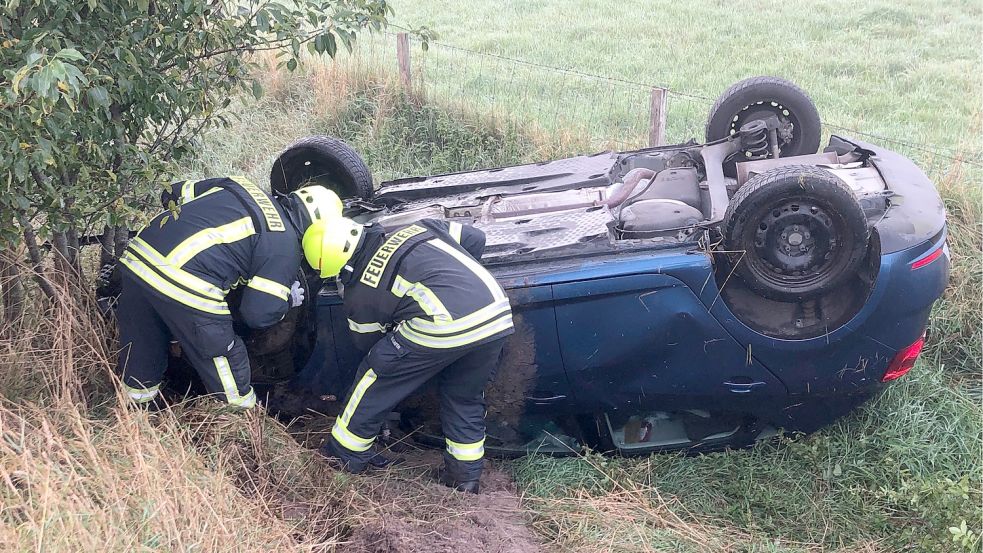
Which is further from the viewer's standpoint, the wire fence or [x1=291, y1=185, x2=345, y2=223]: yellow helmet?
the wire fence

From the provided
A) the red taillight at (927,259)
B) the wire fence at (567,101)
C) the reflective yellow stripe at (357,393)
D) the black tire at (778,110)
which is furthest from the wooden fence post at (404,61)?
the red taillight at (927,259)

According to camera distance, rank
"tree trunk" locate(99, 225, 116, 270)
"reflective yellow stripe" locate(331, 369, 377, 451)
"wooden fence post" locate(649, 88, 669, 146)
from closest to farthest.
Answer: "reflective yellow stripe" locate(331, 369, 377, 451) < "tree trunk" locate(99, 225, 116, 270) < "wooden fence post" locate(649, 88, 669, 146)

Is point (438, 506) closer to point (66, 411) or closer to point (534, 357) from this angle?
point (534, 357)

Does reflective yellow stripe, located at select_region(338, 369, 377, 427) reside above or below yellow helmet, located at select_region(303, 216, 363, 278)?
below

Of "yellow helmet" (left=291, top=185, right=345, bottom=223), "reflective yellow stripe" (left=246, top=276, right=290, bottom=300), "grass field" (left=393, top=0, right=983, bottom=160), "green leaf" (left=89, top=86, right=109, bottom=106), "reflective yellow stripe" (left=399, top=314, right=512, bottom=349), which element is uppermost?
"green leaf" (left=89, top=86, right=109, bottom=106)

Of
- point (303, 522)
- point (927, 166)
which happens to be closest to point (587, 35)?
point (927, 166)

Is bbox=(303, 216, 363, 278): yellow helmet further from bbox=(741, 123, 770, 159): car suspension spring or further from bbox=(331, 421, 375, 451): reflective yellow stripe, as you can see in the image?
bbox=(741, 123, 770, 159): car suspension spring

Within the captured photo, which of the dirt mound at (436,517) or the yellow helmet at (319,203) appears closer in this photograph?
the dirt mound at (436,517)

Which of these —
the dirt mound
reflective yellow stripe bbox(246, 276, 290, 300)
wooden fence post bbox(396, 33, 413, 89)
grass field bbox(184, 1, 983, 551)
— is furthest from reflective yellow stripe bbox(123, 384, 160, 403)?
wooden fence post bbox(396, 33, 413, 89)

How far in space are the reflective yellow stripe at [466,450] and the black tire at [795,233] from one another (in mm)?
1352

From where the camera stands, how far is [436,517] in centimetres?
343

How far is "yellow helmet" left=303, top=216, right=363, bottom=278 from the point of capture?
357 cm

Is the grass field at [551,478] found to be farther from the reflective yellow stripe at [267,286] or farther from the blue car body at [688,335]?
the reflective yellow stripe at [267,286]

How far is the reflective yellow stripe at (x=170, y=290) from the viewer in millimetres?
3545
